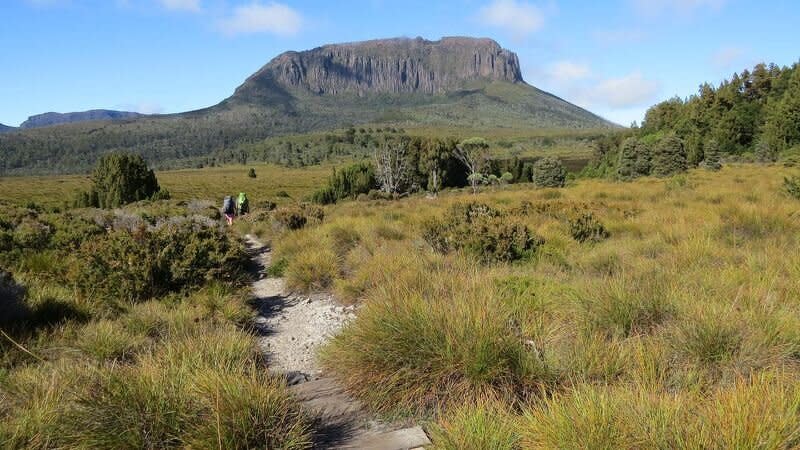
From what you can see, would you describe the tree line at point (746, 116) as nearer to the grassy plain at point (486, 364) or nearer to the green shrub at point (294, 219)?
the green shrub at point (294, 219)

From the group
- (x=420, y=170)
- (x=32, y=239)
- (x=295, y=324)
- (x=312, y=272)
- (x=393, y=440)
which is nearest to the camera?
(x=393, y=440)

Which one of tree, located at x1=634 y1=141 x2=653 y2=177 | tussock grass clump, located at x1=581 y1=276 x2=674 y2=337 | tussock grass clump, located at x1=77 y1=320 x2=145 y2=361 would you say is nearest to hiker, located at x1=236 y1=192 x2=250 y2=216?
tussock grass clump, located at x1=77 y1=320 x2=145 y2=361

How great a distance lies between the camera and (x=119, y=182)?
40562 mm

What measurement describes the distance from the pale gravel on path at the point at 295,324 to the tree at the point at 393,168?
177 feet

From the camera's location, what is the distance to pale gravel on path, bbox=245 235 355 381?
16.8 ft

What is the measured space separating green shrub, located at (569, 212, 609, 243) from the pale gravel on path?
5.03 metres

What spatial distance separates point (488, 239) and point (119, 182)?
41.5 metres

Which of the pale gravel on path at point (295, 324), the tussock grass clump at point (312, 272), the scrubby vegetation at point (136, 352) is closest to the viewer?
the scrubby vegetation at point (136, 352)

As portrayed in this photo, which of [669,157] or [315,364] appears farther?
[669,157]

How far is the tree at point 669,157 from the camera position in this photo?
3806 centimetres

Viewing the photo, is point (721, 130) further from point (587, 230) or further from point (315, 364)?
point (315, 364)

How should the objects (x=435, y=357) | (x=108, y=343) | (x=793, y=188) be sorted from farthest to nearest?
(x=793, y=188)
(x=108, y=343)
(x=435, y=357)

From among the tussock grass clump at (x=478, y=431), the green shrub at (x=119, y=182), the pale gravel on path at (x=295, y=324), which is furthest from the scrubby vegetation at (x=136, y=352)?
the green shrub at (x=119, y=182)

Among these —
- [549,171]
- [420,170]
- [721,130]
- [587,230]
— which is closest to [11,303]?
[587,230]
